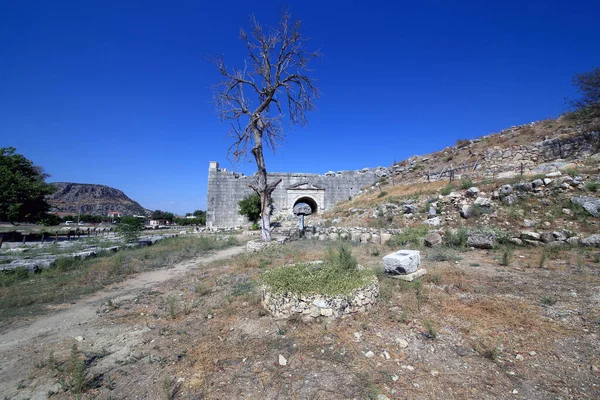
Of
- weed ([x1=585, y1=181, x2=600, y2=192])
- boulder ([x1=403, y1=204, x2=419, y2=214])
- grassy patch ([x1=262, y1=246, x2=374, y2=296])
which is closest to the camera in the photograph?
grassy patch ([x1=262, y1=246, x2=374, y2=296])

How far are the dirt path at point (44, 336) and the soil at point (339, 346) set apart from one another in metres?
0.02

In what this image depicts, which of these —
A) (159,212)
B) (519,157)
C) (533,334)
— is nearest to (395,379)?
(533,334)

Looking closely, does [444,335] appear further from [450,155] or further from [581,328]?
[450,155]

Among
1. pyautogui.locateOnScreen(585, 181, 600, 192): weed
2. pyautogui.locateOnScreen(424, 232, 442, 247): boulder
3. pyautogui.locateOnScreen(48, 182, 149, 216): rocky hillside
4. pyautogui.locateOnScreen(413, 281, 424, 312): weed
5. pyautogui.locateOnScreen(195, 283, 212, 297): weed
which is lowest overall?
pyautogui.locateOnScreen(195, 283, 212, 297): weed

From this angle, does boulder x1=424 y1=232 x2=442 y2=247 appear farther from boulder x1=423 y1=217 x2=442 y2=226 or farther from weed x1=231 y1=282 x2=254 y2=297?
weed x1=231 y1=282 x2=254 y2=297

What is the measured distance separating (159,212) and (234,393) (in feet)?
159

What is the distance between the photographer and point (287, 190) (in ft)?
74.0

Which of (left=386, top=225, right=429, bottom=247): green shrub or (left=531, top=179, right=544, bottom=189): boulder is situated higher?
(left=531, top=179, right=544, bottom=189): boulder

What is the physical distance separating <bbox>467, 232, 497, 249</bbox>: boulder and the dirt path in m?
9.28

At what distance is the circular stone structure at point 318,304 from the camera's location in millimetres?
3986

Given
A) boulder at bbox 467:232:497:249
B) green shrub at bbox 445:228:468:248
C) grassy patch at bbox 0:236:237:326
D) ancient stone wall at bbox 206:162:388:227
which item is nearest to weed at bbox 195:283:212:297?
grassy patch at bbox 0:236:237:326

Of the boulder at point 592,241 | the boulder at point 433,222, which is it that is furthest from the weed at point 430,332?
the boulder at point 433,222

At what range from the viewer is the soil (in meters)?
2.58

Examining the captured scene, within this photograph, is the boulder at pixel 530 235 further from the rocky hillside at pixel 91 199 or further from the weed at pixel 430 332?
the rocky hillside at pixel 91 199
